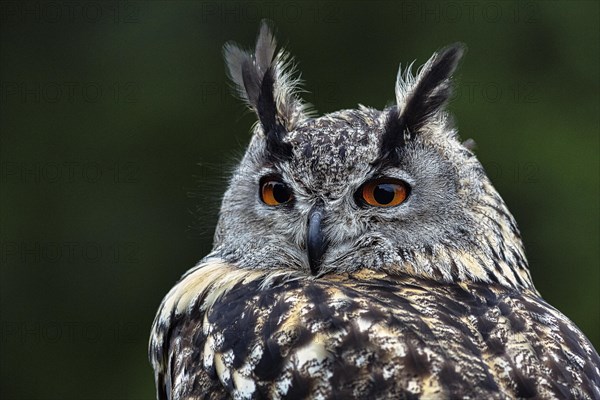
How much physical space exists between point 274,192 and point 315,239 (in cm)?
29

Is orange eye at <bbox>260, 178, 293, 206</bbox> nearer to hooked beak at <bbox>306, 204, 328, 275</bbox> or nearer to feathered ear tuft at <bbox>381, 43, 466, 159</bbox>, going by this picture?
hooked beak at <bbox>306, 204, 328, 275</bbox>

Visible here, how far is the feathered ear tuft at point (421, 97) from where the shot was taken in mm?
3080

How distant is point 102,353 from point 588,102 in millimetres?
4291

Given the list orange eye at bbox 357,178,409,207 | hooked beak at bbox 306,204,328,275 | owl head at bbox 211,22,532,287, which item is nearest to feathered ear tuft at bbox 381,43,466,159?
owl head at bbox 211,22,532,287

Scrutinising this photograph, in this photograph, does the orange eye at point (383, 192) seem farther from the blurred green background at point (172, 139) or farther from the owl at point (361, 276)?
the blurred green background at point (172, 139)

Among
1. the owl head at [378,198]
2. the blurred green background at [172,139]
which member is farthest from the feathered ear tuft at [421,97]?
the blurred green background at [172,139]

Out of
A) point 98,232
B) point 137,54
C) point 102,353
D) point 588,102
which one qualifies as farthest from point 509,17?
point 102,353

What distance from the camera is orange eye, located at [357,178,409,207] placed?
3.02 m

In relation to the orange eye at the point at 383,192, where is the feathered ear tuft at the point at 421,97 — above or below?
above

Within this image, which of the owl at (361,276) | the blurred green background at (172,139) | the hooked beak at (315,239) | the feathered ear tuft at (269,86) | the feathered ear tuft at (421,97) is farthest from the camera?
the blurred green background at (172,139)

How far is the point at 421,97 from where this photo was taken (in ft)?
10.4

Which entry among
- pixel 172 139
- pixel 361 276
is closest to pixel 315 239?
pixel 361 276

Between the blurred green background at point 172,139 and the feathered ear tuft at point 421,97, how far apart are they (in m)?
3.88

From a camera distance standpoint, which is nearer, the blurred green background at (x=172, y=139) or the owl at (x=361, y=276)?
the owl at (x=361, y=276)
